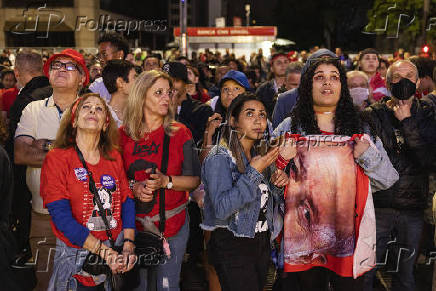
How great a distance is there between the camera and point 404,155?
3838mm

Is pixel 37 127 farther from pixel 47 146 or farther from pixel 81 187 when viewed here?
pixel 81 187

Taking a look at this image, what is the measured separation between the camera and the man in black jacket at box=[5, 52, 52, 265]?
15.5 feet

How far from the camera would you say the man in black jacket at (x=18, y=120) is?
471cm

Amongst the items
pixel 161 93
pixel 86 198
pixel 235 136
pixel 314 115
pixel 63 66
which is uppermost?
pixel 63 66

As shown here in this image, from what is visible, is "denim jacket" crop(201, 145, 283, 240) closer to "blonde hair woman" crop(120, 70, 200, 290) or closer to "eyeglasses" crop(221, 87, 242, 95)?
"blonde hair woman" crop(120, 70, 200, 290)

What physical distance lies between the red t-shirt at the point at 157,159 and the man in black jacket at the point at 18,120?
1.70 m

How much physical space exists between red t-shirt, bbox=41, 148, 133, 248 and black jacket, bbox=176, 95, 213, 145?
2.30 meters

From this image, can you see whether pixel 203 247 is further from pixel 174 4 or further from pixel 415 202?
pixel 174 4

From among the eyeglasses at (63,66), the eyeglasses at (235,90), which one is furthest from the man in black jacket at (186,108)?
the eyeglasses at (63,66)

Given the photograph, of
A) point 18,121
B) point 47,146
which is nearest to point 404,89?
point 47,146

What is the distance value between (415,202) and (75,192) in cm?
265

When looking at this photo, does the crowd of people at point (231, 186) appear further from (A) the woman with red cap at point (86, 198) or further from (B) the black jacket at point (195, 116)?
(B) the black jacket at point (195, 116)

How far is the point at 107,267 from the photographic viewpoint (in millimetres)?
3104

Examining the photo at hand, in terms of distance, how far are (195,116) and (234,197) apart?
8.67 feet
